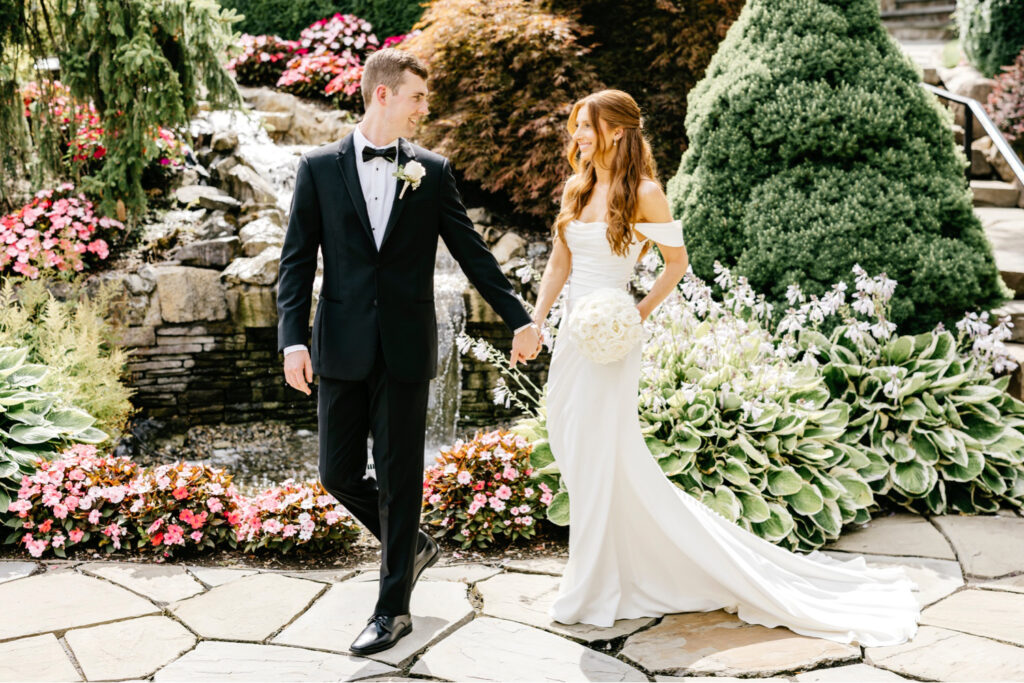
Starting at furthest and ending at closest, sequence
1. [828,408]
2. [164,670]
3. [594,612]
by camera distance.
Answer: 1. [828,408]
2. [594,612]
3. [164,670]

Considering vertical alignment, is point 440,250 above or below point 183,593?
above

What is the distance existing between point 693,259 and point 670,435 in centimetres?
167

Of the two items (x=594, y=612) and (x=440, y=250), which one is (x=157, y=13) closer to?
(x=440, y=250)

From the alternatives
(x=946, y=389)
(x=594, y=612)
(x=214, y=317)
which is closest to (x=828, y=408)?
(x=946, y=389)

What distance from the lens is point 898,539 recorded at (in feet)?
13.4

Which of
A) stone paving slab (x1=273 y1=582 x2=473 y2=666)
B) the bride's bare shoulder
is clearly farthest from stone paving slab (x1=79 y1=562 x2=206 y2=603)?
the bride's bare shoulder

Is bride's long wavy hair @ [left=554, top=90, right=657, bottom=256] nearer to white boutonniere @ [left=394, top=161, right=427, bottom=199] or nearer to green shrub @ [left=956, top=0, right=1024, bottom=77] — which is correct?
white boutonniere @ [left=394, top=161, right=427, bottom=199]

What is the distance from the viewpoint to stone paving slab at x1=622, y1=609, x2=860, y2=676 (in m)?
2.94

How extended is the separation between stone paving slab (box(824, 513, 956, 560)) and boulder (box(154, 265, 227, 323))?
180 inches

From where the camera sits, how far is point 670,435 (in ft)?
13.7

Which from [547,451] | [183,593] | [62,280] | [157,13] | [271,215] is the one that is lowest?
[183,593]

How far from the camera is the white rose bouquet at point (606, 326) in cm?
306

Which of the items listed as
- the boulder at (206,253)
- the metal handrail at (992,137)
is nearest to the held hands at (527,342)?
the metal handrail at (992,137)

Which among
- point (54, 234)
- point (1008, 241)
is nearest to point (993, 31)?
point (1008, 241)
